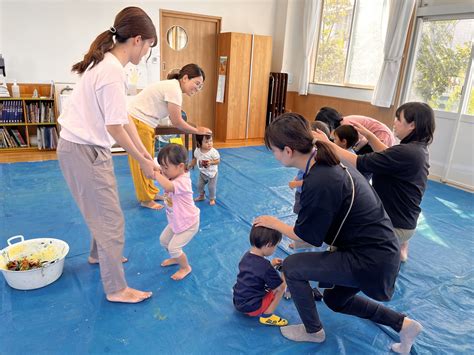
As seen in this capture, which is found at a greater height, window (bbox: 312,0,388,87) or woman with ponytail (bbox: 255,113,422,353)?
window (bbox: 312,0,388,87)

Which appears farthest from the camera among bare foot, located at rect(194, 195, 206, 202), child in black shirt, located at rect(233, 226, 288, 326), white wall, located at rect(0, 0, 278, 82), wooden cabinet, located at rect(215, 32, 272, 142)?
wooden cabinet, located at rect(215, 32, 272, 142)

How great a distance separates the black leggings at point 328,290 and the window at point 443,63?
3684 mm

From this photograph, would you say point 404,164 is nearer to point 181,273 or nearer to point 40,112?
point 181,273

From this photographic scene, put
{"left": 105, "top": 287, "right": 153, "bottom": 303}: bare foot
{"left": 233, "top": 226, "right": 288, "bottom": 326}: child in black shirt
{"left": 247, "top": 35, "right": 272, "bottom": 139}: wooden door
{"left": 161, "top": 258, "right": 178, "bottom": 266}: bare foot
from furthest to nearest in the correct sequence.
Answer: {"left": 247, "top": 35, "right": 272, "bottom": 139}: wooden door → {"left": 161, "top": 258, "right": 178, "bottom": 266}: bare foot → {"left": 105, "top": 287, "right": 153, "bottom": 303}: bare foot → {"left": 233, "top": 226, "right": 288, "bottom": 326}: child in black shirt

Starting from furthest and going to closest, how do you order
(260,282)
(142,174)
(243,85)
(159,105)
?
(243,85)
(142,174)
(159,105)
(260,282)

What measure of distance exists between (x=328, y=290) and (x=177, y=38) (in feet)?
17.3

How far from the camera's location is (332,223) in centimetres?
142

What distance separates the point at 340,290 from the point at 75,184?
1.35m

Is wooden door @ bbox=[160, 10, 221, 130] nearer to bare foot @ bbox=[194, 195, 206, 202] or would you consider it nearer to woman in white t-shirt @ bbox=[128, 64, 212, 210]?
bare foot @ bbox=[194, 195, 206, 202]

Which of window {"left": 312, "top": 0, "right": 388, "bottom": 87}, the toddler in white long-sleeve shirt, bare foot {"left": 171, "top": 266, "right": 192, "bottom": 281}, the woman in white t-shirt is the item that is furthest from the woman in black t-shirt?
window {"left": 312, "top": 0, "right": 388, "bottom": 87}

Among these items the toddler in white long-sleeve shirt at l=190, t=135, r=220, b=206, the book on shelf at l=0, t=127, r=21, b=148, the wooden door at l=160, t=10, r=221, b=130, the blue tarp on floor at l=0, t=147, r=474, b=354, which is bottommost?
the blue tarp on floor at l=0, t=147, r=474, b=354

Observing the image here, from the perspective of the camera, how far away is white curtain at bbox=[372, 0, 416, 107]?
464cm

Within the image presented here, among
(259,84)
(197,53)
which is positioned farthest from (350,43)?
(197,53)

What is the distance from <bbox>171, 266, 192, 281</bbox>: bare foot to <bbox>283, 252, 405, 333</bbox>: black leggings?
786mm
